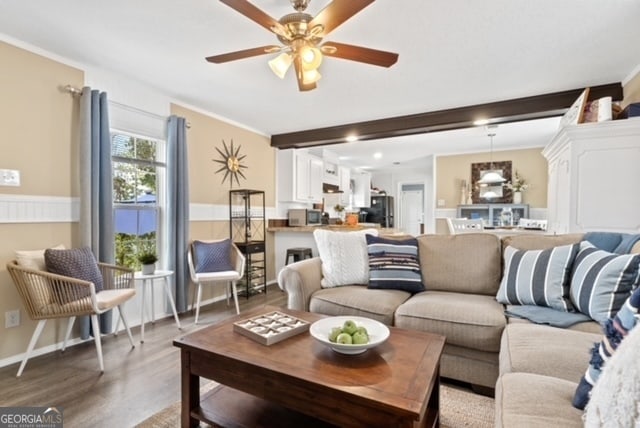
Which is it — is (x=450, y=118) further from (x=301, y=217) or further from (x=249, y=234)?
(x=249, y=234)

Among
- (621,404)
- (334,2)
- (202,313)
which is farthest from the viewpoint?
(202,313)

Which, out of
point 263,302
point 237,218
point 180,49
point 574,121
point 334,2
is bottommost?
point 263,302

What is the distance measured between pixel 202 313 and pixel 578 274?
3385 millimetres

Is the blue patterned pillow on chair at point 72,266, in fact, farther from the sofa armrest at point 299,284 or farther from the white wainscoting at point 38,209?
the sofa armrest at point 299,284

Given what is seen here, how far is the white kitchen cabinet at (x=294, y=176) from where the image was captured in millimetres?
5078

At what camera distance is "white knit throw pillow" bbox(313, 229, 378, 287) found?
8.63 ft

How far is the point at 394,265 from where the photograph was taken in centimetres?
254

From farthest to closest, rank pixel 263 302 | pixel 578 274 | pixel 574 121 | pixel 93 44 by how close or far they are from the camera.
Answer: pixel 263 302 → pixel 574 121 → pixel 93 44 → pixel 578 274

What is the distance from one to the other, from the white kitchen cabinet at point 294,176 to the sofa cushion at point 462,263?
284cm

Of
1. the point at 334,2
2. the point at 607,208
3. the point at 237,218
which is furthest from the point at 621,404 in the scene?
the point at 237,218

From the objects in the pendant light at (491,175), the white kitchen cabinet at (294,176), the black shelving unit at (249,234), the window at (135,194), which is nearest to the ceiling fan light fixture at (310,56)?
the window at (135,194)

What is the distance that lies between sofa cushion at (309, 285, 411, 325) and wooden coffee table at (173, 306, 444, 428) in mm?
542

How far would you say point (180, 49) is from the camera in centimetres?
242

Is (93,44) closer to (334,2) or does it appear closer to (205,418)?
(334,2)
